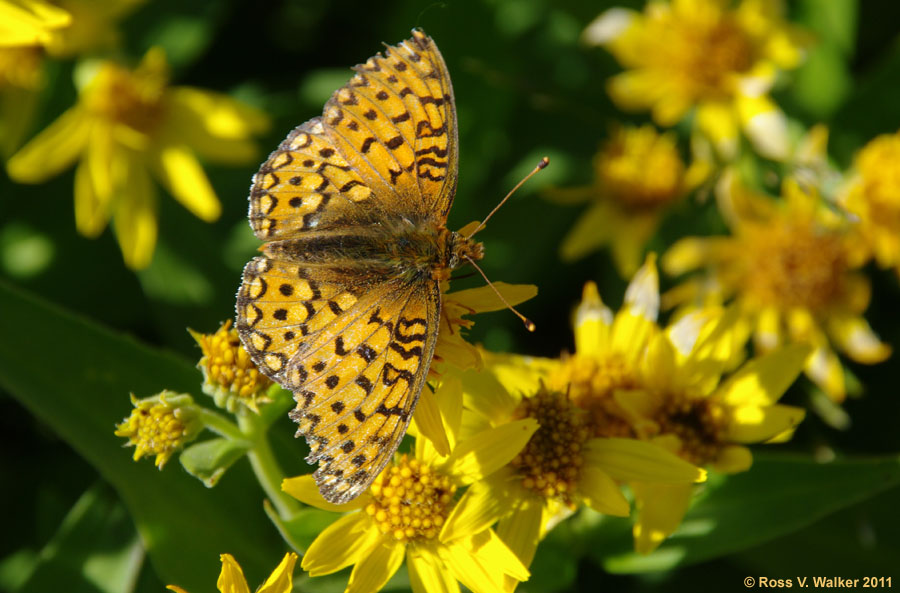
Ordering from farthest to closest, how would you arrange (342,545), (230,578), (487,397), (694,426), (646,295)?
(646,295)
(694,426)
(487,397)
(342,545)
(230,578)

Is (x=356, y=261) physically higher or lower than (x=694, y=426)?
higher

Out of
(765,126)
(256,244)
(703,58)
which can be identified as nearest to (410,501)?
(256,244)

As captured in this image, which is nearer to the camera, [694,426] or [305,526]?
[305,526]

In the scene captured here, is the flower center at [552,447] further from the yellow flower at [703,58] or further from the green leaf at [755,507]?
the yellow flower at [703,58]

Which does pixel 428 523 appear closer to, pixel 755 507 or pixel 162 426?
pixel 162 426

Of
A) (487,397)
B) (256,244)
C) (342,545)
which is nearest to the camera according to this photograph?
(342,545)

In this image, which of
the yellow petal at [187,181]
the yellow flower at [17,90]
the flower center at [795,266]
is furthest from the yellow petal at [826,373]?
the yellow flower at [17,90]

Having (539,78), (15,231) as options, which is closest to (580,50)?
(539,78)
